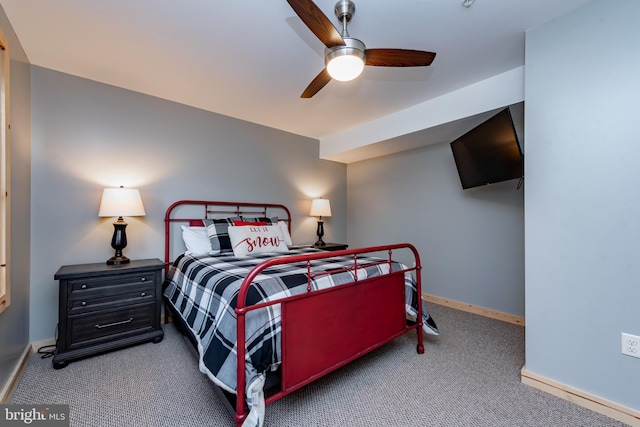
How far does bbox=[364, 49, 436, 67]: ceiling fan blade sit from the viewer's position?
5.32 ft

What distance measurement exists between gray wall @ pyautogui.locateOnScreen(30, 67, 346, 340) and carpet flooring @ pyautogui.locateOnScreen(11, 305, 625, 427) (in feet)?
2.90

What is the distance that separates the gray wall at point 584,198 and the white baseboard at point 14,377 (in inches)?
127

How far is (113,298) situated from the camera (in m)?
2.23

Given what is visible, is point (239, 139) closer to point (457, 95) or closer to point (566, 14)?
point (457, 95)

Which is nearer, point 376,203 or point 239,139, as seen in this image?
point 239,139

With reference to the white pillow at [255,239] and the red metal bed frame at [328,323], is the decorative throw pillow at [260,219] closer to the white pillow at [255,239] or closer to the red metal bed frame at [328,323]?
the white pillow at [255,239]

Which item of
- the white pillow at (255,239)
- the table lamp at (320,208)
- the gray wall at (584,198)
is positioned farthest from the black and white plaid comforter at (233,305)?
the table lamp at (320,208)

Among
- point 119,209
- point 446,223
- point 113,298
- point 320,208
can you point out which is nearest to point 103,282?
point 113,298

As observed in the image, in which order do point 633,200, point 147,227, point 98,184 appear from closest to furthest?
point 633,200, point 98,184, point 147,227

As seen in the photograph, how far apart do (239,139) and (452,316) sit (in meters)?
3.29

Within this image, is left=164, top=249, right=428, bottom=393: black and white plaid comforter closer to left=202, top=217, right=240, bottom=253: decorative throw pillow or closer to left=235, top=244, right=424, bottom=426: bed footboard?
left=235, top=244, right=424, bottom=426: bed footboard

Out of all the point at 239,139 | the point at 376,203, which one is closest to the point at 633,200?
the point at 376,203

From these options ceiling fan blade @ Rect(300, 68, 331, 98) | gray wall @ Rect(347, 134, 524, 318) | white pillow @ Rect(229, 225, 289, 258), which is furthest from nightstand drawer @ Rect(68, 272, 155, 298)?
gray wall @ Rect(347, 134, 524, 318)

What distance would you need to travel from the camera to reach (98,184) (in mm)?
2594
